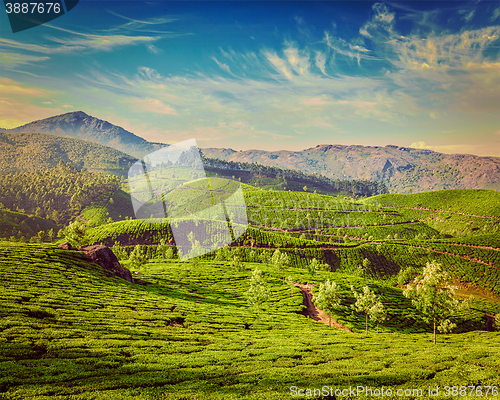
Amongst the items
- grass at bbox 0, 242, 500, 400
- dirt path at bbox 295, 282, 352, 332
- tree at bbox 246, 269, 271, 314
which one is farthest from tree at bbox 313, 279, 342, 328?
tree at bbox 246, 269, 271, 314

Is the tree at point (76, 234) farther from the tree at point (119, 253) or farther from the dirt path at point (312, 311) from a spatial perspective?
the dirt path at point (312, 311)

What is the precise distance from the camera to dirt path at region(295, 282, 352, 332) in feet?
239

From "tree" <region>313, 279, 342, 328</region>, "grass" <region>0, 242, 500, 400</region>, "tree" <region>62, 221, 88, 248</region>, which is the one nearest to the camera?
"grass" <region>0, 242, 500, 400</region>

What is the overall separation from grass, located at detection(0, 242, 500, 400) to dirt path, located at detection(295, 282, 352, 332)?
2154 cm

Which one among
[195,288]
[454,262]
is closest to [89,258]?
[195,288]

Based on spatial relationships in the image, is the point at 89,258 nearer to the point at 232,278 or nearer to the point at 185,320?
the point at 185,320

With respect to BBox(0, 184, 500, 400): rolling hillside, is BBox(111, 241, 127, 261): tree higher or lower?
lower

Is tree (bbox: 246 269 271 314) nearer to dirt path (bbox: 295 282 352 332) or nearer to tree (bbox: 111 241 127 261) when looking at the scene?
dirt path (bbox: 295 282 352 332)

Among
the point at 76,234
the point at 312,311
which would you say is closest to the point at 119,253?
the point at 76,234

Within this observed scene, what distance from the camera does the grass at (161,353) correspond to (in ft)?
68.4

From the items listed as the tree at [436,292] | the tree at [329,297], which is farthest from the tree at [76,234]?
the tree at [436,292]

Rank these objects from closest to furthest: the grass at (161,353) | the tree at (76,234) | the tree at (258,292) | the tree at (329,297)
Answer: the grass at (161,353), the tree at (329,297), the tree at (258,292), the tree at (76,234)

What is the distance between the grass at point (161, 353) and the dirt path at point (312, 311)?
21.5 meters

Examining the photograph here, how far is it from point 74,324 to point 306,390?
113ft
